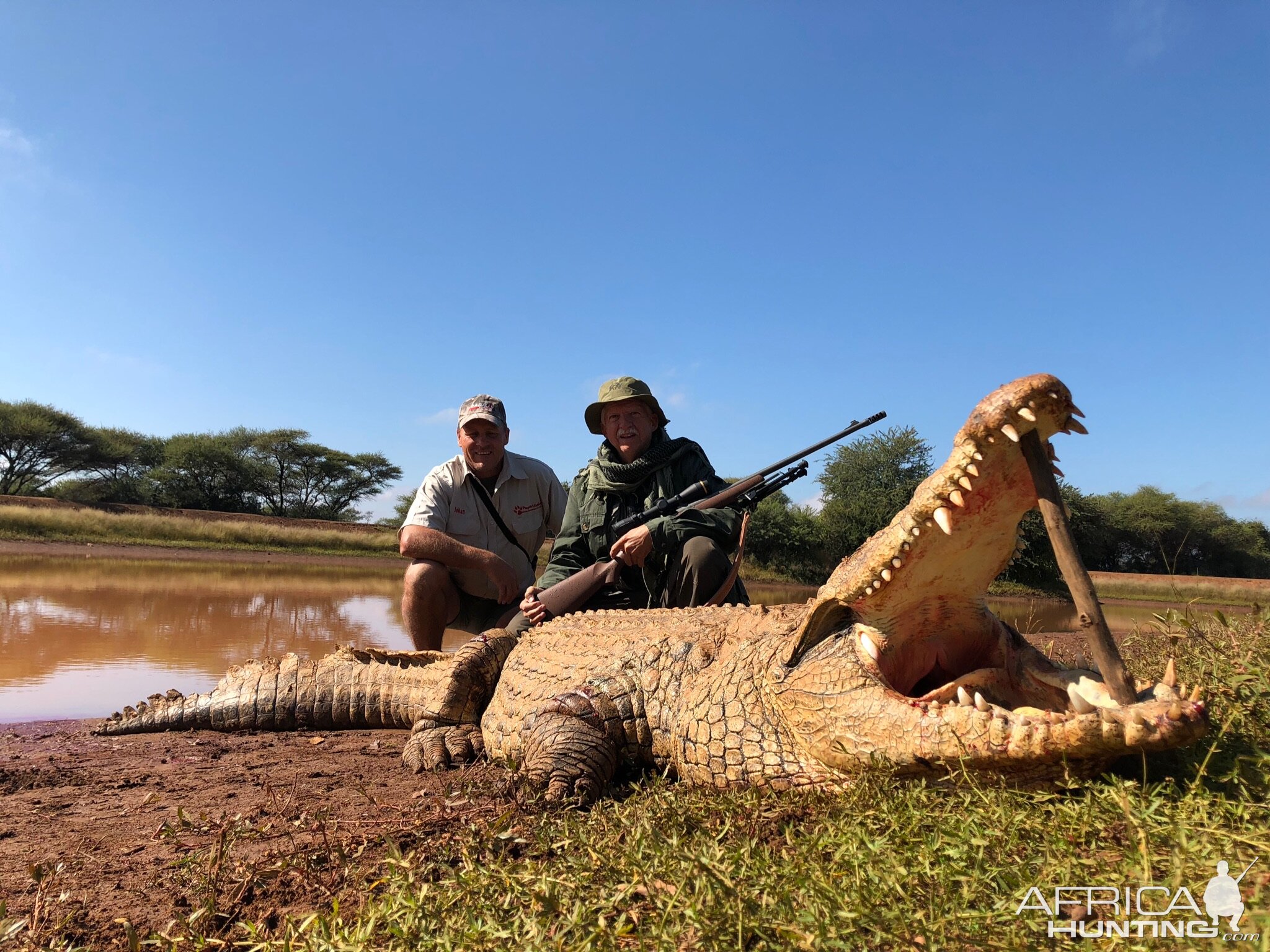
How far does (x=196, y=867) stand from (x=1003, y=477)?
2.73 m

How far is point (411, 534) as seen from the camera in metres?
5.67

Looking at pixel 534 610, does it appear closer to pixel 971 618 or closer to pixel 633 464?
pixel 633 464

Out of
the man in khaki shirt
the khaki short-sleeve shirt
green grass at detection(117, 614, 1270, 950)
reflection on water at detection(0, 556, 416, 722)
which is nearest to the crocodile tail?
the man in khaki shirt

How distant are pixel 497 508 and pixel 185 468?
1597 inches

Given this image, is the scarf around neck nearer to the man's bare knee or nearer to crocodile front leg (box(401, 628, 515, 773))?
crocodile front leg (box(401, 628, 515, 773))

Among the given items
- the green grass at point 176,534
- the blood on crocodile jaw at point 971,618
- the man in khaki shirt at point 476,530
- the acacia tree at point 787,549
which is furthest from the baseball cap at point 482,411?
the green grass at point 176,534

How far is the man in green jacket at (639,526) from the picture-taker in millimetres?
4773

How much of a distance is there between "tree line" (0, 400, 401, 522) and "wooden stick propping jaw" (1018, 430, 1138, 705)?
40048 mm

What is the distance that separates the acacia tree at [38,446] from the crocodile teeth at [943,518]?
43.9 m

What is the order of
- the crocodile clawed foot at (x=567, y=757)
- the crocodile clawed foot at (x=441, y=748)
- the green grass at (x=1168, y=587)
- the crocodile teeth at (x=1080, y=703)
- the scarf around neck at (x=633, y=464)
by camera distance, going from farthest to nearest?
the green grass at (x=1168, y=587) < the scarf around neck at (x=633, y=464) < the crocodile clawed foot at (x=441, y=748) < the crocodile clawed foot at (x=567, y=757) < the crocodile teeth at (x=1080, y=703)

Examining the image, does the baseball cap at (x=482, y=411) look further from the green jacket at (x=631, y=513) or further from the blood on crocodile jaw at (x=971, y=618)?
the blood on crocodile jaw at (x=971, y=618)

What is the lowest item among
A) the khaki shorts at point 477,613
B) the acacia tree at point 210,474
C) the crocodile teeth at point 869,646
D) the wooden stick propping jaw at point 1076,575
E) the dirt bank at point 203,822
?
the dirt bank at point 203,822

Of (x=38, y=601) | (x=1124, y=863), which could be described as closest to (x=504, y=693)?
(x=1124, y=863)

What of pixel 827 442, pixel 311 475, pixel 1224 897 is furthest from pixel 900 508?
A: pixel 311 475
